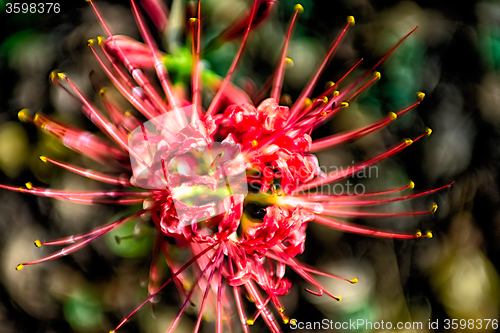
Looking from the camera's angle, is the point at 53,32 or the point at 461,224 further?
the point at 461,224

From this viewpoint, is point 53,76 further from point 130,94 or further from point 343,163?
point 343,163

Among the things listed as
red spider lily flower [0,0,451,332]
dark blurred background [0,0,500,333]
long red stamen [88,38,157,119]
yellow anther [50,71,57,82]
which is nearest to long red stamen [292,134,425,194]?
red spider lily flower [0,0,451,332]

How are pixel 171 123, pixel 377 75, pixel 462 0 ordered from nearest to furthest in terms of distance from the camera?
1. pixel 171 123
2. pixel 377 75
3. pixel 462 0

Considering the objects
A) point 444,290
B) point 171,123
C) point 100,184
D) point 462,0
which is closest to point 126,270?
point 100,184

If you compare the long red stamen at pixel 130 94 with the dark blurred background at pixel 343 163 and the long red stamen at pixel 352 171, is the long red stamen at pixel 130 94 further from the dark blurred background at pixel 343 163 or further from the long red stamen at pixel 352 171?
the long red stamen at pixel 352 171

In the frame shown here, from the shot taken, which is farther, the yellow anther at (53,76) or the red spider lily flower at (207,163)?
the yellow anther at (53,76)

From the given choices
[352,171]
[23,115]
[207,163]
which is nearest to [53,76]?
[23,115]

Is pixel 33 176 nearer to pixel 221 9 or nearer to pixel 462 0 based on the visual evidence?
pixel 221 9

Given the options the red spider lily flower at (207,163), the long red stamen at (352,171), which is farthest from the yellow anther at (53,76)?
the long red stamen at (352,171)
